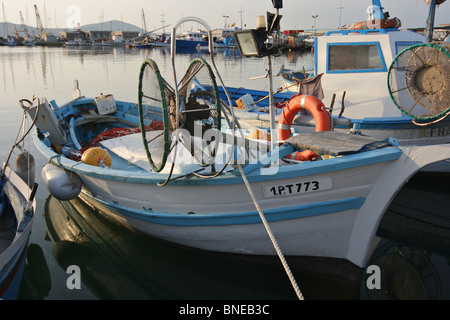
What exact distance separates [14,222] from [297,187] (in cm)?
465

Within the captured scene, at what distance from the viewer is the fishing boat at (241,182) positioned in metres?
4.39

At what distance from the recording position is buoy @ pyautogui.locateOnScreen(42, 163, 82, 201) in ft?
19.6

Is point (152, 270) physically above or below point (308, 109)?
below

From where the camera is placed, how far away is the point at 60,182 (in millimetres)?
5980

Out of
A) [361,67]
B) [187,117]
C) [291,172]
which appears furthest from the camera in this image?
[361,67]

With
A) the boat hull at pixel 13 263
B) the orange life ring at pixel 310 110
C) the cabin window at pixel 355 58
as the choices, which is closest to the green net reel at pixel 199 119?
the orange life ring at pixel 310 110

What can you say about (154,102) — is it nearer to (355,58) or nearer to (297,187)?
(297,187)

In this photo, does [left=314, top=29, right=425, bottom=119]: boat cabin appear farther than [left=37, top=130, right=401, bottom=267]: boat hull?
Yes

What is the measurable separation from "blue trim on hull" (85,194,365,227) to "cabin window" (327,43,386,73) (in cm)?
520

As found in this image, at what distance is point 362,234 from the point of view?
486 centimetres

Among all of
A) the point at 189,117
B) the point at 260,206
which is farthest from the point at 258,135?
the point at 189,117

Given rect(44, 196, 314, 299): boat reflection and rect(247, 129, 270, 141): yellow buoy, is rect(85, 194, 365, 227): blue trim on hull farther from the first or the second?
rect(247, 129, 270, 141): yellow buoy

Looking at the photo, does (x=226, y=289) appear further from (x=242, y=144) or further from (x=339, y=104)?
(x=339, y=104)

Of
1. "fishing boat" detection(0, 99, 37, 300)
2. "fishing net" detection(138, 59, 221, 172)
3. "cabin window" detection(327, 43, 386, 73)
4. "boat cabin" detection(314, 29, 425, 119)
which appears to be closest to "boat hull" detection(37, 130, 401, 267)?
"fishing net" detection(138, 59, 221, 172)
